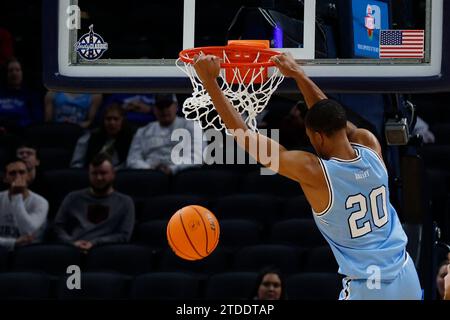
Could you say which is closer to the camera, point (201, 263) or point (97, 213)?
point (201, 263)

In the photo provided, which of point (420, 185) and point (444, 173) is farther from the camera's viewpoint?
point (444, 173)

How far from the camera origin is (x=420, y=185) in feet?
18.7

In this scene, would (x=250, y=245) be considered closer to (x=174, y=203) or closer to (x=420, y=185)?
(x=174, y=203)

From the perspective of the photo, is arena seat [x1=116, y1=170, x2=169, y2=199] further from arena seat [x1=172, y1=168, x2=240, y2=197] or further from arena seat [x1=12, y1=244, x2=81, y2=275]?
arena seat [x1=12, y1=244, x2=81, y2=275]

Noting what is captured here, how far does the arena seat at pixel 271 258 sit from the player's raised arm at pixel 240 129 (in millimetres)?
2777

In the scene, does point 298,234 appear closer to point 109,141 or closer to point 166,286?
point 166,286

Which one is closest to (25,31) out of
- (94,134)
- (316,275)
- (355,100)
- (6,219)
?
(94,134)

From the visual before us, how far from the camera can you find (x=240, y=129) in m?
4.51

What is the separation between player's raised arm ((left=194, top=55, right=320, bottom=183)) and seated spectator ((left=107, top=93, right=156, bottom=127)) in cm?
434

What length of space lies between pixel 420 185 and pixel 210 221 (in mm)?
1108

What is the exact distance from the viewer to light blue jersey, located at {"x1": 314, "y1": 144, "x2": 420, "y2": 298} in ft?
15.4

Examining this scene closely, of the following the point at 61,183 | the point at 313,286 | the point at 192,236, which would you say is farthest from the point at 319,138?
the point at 61,183

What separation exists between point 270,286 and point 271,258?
0.68 m

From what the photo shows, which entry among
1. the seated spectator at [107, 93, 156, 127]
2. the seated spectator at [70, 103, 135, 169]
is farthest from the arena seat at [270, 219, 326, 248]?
the seated spectator at [107, 93, 156, 127]
